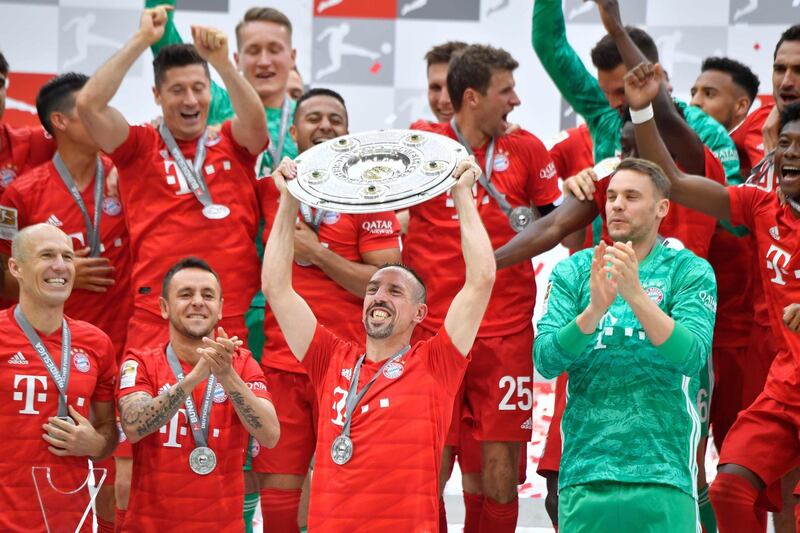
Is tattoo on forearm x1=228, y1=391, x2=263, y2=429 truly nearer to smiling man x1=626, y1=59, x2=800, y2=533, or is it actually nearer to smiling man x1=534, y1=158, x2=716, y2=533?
smiling man x1=534, y1=158, x2=716, y2=533

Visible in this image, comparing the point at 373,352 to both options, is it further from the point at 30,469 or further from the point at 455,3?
the point at 455,3

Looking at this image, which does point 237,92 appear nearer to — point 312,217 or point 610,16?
point 312,217

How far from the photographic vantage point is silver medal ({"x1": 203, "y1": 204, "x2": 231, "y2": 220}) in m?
6.27

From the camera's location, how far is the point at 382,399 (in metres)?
5.16

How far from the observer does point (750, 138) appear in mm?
7039

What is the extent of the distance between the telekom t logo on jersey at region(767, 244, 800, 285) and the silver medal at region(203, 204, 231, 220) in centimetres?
266

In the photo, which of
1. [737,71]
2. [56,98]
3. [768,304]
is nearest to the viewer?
[768,304]

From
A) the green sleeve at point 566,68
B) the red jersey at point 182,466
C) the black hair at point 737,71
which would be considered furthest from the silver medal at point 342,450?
the black hair at point 737,71

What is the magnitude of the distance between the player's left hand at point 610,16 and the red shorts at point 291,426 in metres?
2.33

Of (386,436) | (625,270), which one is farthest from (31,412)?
(625,270)

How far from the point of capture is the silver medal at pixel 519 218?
6383 mm

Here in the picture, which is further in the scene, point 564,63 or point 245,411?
point 564,63

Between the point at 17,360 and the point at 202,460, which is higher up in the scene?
the point at 17,360

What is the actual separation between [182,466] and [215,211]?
1.46 metres
